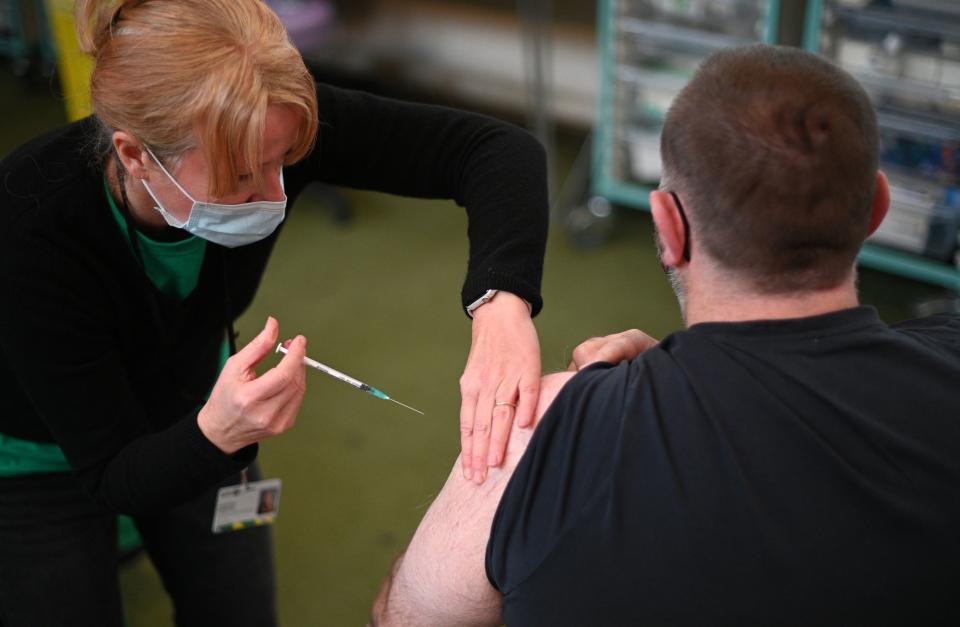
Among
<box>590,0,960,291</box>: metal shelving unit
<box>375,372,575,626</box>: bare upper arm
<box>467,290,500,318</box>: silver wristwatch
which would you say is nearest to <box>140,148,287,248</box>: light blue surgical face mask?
<box>467,290,500,318</box>: silver wristwatch

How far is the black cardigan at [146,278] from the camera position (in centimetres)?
130

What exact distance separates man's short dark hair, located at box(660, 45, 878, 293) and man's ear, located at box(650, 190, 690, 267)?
1 centimetres

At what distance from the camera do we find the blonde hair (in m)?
1.18

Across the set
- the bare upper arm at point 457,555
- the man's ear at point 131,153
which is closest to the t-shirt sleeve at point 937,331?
the bare upper arm at point 457,555

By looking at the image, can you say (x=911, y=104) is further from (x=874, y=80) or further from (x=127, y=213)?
(x=127, y=213)

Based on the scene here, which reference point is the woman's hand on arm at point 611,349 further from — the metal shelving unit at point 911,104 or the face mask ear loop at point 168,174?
the metal shelving unit at point 911,104

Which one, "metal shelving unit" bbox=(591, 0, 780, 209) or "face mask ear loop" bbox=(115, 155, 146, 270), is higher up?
"face mask ear loop" bbox=(115, 155, 146, 270)

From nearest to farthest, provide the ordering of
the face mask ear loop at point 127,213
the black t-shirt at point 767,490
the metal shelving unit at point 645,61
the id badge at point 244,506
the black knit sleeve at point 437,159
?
the black t-shirt at point 767,490
the face mask ear loop at point 127,213
the black knit sleeve at point 437,159
the id badge at point 244,506
the metal shelving unit at point 645,61

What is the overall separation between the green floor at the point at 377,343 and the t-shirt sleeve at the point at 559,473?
1.27 metres

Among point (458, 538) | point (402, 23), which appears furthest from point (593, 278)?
point (458, 538)

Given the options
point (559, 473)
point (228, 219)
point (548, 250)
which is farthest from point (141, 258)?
point (548, 250)

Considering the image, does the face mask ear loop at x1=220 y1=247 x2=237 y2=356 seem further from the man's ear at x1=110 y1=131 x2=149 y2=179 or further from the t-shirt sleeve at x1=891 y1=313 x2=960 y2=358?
the t-shirt sleeve at x1=891 y1=313 x2=960 y2=358

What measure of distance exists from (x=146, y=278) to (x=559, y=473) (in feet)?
2.40

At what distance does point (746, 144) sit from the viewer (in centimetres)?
91
